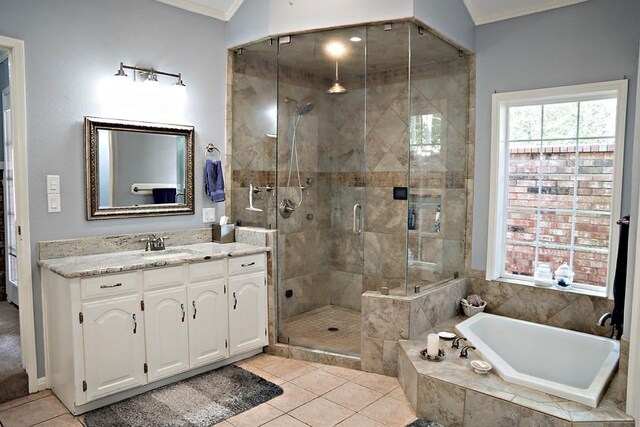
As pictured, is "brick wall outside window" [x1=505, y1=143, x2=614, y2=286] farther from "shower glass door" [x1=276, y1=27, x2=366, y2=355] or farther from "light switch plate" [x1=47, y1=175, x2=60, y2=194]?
"light switch plate" [x1=47, y1=175, x2=60, y2=194]

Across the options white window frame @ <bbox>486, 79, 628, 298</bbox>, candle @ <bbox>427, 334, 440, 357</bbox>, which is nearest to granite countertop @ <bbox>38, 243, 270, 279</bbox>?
candle @ <bbox>427, 334, 440, 357</bbox>

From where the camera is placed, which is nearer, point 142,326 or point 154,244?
point 142,326

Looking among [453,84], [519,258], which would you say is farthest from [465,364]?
[453,84]

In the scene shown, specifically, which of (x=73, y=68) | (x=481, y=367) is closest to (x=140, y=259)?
(x=73, y=68)

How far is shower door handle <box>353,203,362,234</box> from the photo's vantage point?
4.04 metres

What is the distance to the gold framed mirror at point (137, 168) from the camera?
3.21m

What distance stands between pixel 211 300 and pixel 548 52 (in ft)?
10.6

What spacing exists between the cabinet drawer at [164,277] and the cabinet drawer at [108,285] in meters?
0.08

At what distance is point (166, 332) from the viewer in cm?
304

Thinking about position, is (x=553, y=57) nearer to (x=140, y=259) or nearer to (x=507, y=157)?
(x=507, y=157)

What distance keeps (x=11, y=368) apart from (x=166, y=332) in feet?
3.40

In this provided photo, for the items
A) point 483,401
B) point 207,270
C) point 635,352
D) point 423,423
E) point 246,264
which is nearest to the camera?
point 635,352

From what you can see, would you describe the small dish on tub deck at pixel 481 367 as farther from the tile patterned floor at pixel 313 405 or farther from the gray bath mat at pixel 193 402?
the gray bath mat at pixel 193 402

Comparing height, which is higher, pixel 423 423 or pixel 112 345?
pixel 112 345
